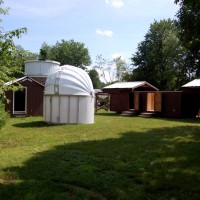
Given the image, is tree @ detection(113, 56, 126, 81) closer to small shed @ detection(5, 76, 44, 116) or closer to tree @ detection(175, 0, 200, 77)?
small shed @ detection(5, 76, 44, 116)

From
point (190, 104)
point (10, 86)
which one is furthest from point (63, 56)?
point (10, 86)

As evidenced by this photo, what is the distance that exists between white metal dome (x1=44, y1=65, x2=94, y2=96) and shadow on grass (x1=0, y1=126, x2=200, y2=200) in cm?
751

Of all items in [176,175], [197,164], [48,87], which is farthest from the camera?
[48,87]

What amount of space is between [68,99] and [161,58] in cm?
3879

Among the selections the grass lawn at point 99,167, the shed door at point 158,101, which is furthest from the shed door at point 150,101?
the grass lawn at point 99,167

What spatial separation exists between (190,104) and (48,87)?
13095mm

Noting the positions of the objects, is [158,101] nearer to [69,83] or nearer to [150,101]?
[150,101]

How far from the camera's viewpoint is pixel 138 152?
11.1 metres

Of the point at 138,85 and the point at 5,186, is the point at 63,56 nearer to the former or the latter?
the point at 138,85

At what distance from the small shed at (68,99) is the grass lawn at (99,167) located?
190 inches

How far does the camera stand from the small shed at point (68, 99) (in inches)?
777

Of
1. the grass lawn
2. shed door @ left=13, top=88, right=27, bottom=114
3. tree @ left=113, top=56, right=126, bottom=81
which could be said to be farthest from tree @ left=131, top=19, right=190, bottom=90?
the grass lawn

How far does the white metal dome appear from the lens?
1982 centimetres

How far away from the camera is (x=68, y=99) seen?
64.5 feet
